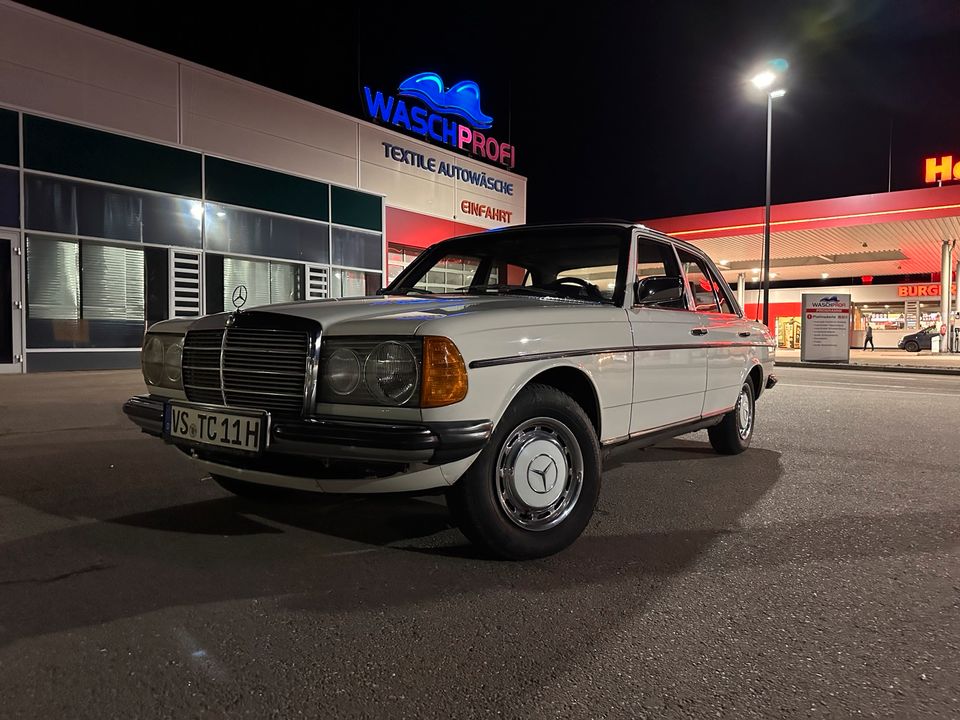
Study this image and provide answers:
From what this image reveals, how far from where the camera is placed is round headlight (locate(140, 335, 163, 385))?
3256 mm

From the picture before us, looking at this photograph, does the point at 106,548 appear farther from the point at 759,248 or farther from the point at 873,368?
the point at 759,248

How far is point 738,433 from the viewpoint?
4.95 meters

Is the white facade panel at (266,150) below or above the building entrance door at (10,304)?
above

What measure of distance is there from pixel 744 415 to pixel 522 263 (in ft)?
7.64

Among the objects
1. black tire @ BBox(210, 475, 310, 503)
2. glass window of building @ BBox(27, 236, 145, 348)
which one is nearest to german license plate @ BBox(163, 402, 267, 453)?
black tire @ BBox(210, 475, 310, 503)

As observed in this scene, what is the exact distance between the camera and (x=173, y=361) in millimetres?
3166

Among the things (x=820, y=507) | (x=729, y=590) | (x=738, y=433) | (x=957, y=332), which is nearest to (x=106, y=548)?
(x=729, y=590)

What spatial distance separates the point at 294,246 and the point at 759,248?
63.1 ft

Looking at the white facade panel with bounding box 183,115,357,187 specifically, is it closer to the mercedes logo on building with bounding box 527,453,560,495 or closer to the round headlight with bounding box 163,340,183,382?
the round headlight with bounding box 163,340,183,382

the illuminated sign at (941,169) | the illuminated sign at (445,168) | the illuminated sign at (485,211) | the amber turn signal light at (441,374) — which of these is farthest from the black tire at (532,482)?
the illuminated sign at (941,169)

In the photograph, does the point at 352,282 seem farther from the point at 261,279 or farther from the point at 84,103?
the point at 84,103

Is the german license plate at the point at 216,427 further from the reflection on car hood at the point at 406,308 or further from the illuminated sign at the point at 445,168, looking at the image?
the illuminated sign at the point at 445,168

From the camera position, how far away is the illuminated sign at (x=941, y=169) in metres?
20.8

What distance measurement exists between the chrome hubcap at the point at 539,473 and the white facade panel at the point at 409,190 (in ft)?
52.3
